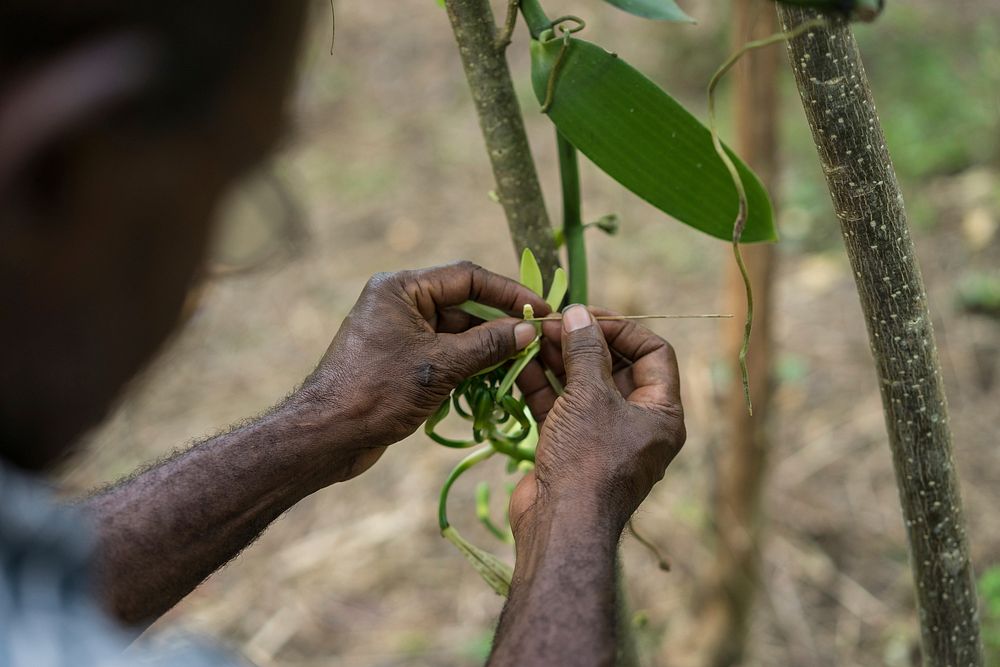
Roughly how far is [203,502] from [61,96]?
0.38 metres

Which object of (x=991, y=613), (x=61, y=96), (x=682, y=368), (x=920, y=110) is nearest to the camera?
(x=61, y=96)

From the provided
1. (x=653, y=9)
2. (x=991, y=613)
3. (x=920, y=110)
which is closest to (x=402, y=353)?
(x=653, y=9)

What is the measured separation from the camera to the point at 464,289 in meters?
0.76

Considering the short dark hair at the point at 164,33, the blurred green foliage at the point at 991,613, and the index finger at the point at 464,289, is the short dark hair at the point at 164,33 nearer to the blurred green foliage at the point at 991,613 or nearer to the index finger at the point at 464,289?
the index finger at the point at 464,289

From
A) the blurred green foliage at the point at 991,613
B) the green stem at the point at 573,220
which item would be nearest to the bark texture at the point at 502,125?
the green stem at the point at 573,220

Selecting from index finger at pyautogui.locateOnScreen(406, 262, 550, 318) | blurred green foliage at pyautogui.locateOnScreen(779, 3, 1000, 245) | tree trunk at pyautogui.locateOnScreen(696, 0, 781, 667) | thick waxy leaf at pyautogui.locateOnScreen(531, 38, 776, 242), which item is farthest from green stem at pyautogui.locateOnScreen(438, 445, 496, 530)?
blurred green foliage at pyautogui.locateOnScreen(779, 3, 1000, 245)

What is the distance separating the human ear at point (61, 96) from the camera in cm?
42

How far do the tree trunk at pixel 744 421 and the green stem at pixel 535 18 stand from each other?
661mm

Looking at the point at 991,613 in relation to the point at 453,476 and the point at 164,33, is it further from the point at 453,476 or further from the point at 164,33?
the point at 164,33

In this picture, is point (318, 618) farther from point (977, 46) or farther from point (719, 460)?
point (977, 46)

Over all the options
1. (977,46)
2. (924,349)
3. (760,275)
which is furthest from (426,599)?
(977,46)

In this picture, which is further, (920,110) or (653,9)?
(920,110)

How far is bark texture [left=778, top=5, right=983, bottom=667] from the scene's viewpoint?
0.60 meters

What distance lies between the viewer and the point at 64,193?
0.45m
